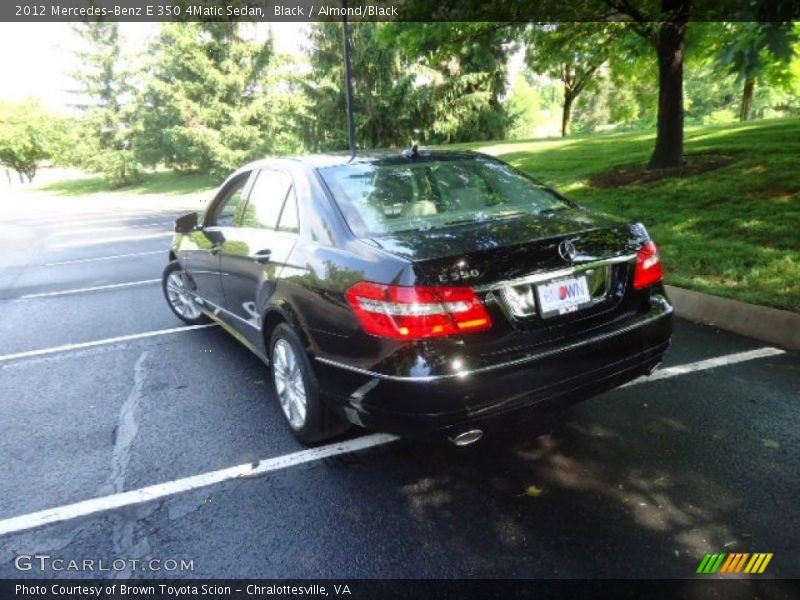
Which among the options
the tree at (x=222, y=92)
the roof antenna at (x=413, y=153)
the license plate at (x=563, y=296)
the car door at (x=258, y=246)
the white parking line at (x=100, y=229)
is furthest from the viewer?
the tree at (x=222, y=92)

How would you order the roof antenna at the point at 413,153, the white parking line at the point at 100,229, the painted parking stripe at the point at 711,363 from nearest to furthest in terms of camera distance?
the roof antenna at the point at 413,153 → the painted parking stripe at the point at 711,363 → the white parking line at the point at 100,229

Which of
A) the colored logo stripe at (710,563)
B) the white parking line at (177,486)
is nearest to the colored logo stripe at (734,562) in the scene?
the colored logo stripe at (710,563)

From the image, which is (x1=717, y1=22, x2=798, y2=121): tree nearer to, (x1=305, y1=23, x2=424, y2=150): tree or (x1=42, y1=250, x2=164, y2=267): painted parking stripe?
(x1=42, y1=250, x2=164, y2=267): painted parking stripe

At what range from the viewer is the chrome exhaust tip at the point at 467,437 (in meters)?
2.48

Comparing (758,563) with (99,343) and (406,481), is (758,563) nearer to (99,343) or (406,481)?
(406,481)

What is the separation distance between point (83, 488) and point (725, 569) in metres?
3.17

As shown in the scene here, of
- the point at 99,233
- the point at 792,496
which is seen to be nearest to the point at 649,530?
the point at 792,496

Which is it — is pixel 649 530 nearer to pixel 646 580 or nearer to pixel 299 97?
pixel 646 580

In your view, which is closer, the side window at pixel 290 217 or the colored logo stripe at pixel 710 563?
the colored logo stripe at pixel 710 563

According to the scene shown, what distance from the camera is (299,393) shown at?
10.8 ft

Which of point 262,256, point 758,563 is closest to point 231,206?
point 262,256

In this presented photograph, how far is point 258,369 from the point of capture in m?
4.54

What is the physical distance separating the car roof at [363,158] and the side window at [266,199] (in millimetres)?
105

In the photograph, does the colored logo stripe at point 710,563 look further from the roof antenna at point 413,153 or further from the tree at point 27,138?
the tree at point 27,138
